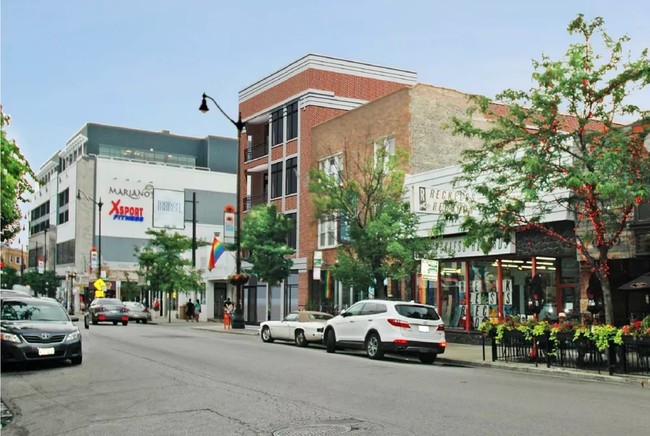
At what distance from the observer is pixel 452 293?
29156mm

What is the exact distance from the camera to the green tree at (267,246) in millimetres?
38344


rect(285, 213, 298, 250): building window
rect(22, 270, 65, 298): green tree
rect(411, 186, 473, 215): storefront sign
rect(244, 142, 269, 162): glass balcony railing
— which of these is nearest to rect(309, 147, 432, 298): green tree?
rect(411, 186, 473, 215): storefront sign

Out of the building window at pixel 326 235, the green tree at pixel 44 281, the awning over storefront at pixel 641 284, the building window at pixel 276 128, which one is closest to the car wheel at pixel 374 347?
the awning over storefront at pixel 641 284

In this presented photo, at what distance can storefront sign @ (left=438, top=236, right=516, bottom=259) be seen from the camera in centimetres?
2603

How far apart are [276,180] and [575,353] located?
92.6 ft

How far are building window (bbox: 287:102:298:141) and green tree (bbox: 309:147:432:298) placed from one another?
14.7m

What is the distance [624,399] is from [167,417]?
23.6 ft

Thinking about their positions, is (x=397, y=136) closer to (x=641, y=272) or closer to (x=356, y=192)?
(x=356, y=192)

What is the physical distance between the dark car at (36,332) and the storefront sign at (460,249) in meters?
14.0

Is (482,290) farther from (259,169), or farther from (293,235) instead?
(259,169)

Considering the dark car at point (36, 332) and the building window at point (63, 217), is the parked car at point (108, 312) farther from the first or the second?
the building window at point (63, 217)

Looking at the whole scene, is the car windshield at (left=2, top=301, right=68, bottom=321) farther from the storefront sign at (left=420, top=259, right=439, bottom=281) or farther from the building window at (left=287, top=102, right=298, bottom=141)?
the building window at (left=287, top=102, right=298, bottom=141)

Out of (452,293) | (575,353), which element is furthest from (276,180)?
(575,353)

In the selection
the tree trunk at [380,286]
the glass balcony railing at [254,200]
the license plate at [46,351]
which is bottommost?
the license plate at [46,351]
